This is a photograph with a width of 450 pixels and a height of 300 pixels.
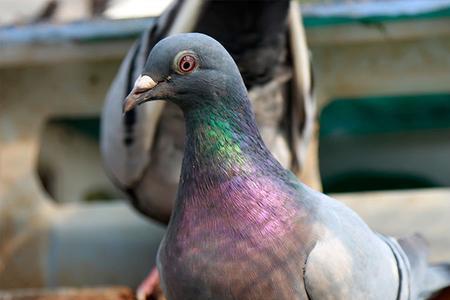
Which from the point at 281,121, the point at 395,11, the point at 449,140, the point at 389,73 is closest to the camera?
the point at 281,121

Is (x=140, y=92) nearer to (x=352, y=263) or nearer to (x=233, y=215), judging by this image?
(x=233, y=215)

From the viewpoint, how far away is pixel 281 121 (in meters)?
1.66

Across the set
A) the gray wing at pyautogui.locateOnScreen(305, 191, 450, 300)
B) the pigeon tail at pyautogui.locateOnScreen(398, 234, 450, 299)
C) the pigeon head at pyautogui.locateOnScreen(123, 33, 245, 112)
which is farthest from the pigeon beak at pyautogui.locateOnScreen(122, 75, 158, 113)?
the pigeon tail at pyautogui.locateOnScreen(398, 234, 450, 299)

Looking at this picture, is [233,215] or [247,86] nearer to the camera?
[233,215]

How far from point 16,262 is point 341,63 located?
849 millimetres

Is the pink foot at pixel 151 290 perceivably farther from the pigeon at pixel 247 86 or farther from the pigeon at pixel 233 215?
the pigeon at pixel 233 215

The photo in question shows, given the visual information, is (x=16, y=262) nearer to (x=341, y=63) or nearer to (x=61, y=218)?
(x=61, y=218)

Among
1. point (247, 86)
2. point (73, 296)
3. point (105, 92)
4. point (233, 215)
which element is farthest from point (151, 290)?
point (233, 215)

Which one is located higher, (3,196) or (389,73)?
(389,73)

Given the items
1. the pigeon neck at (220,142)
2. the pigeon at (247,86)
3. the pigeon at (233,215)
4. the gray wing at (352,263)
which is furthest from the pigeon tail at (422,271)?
the pigeon at (247,86)

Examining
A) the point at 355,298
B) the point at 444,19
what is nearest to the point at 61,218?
the point at 444,19

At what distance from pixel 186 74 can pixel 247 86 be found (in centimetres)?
59

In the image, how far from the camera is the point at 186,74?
981 mm

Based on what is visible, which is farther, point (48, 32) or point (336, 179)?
point (336, 179)
